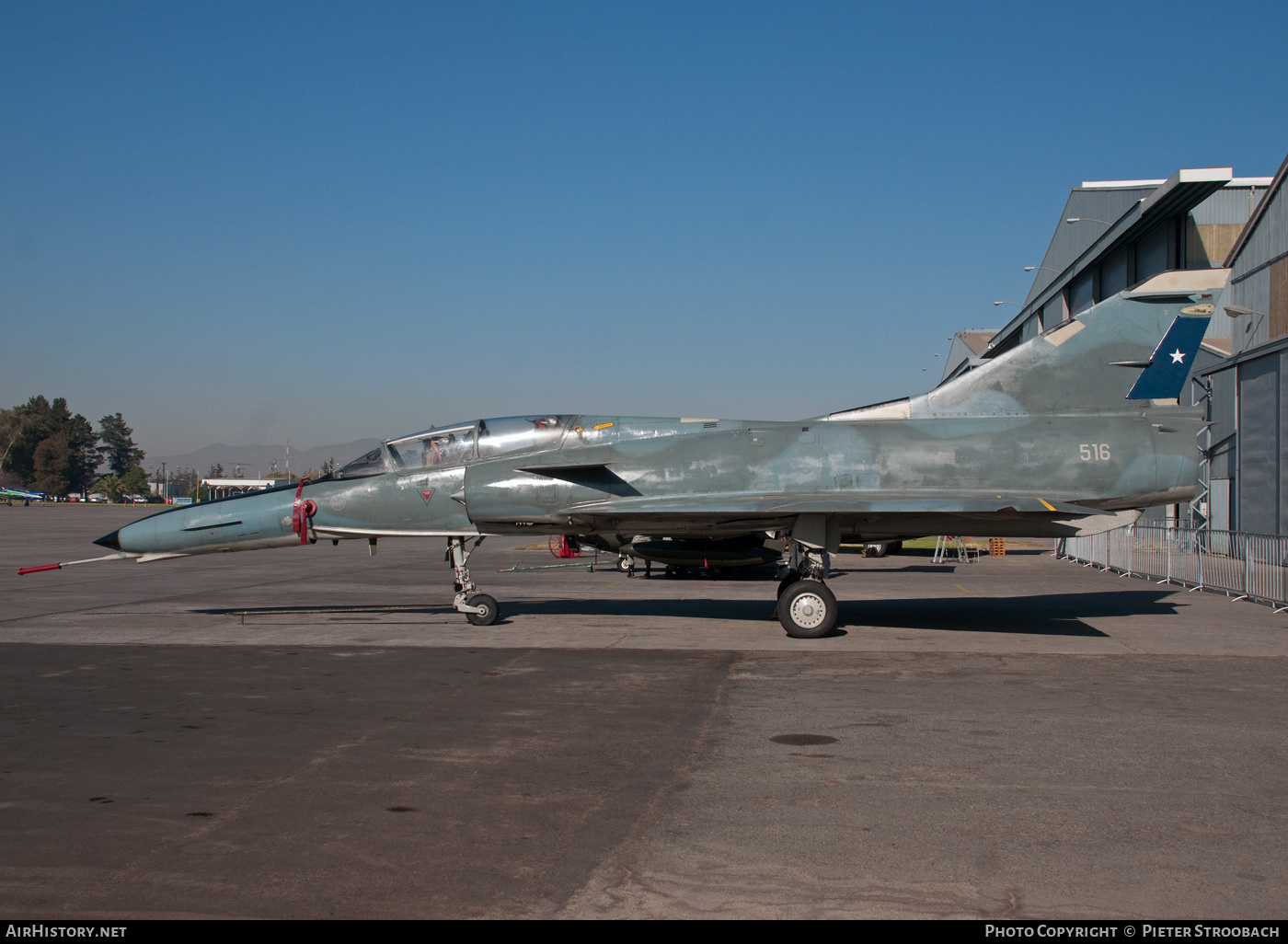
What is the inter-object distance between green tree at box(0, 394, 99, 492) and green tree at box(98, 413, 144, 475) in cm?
2354

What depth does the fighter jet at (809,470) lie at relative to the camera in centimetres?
1273

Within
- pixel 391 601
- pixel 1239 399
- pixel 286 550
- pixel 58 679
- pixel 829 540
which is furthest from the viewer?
pixel 286 550

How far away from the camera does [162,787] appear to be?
19.2ft

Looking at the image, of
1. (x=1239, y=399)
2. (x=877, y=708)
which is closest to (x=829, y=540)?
(x=877, y=708)

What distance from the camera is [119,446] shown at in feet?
588

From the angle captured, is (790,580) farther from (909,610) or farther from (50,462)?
(50,462)

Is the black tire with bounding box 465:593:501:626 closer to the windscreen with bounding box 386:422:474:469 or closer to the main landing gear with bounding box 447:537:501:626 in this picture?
the main landing gear with bounding box 447:537:501:626

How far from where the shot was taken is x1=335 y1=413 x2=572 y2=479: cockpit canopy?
13.8 metres

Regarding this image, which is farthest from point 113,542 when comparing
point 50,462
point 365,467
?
point 50,462

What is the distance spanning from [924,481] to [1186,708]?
517 cm

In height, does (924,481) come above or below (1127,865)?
above

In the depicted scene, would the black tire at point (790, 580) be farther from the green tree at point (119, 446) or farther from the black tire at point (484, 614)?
the green tree at point (119, 446)

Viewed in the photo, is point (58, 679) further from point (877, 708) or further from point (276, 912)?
point (877, 708)

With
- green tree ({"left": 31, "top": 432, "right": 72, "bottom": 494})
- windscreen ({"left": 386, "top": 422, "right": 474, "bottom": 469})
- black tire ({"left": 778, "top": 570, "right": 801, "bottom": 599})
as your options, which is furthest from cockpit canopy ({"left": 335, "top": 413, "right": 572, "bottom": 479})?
green tree ({"left": 31, "top": 432, "right": 72, "bottom": 494})
